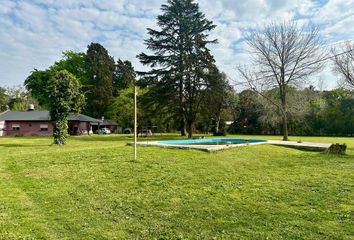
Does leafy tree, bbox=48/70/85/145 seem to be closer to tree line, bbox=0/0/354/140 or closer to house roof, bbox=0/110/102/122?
tree line, bbox=0/0/354/140

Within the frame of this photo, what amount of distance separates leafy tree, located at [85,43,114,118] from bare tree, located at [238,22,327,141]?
Result: 31.1m

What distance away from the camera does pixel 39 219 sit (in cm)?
457

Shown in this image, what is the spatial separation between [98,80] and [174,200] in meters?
47.8

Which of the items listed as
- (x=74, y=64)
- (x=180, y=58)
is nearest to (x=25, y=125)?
(x=74, y=64)

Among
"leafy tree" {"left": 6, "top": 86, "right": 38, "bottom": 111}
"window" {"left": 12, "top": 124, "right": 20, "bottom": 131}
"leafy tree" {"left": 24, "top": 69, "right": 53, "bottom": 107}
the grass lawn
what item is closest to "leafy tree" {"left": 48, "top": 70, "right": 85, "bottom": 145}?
the grass lawn

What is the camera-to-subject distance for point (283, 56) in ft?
81.1

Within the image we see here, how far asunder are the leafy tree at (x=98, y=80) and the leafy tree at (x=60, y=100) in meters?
31.8

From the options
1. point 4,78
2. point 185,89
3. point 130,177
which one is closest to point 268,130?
point 185,89

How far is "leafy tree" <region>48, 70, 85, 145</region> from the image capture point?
17969 mm

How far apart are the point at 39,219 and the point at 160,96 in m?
23.3

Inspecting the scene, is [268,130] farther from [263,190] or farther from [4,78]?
[4,78]

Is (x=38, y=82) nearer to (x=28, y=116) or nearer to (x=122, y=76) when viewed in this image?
(x=122, y=76)

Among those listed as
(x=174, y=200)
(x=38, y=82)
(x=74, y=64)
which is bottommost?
(x=174, y=200)

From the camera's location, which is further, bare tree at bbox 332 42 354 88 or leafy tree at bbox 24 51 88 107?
leafy tree at bbox 24 51 88 107
